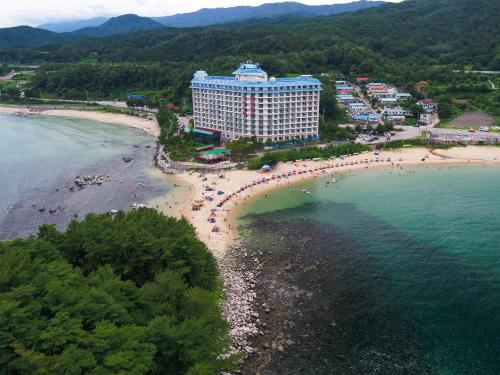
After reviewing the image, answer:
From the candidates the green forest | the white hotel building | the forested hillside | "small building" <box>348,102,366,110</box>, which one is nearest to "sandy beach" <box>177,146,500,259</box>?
the white hotel building

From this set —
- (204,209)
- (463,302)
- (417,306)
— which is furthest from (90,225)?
(463,302)

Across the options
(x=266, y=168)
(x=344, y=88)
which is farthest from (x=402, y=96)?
(x=266, y=168)

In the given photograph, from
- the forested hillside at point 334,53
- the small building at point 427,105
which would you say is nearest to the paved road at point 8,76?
the forested hillside at point 334,53

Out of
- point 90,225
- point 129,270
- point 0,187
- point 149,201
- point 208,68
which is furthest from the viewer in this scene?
point 208,68

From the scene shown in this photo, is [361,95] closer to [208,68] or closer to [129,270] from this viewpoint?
[208,68]

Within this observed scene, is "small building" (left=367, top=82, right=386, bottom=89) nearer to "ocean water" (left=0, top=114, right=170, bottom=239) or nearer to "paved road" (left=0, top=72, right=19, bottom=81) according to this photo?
"ocean water" (left=0, top=114, right=170, bottom=239)

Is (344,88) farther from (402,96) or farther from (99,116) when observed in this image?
(99,116)
